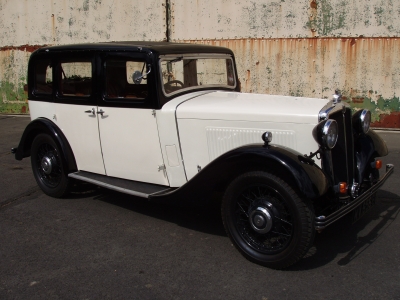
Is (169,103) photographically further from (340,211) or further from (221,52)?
(340,211)

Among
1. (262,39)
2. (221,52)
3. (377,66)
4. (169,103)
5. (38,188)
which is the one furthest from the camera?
(262,39)

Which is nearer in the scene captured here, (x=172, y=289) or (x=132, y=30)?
(x=172, y=289)

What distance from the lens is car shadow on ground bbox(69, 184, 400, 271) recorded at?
11.6 ft

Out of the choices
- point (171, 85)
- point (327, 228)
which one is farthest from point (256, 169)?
point (171, 85)

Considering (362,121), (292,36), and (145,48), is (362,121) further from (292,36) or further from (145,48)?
(292,36)

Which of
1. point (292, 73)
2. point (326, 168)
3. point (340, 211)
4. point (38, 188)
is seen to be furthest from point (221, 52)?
point (292, 73)

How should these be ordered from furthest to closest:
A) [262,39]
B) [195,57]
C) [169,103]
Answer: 1. [262,39]
2. [195,57]
3. [169,103]

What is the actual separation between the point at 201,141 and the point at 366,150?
5.16 ft

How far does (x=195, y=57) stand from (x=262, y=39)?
4449mm

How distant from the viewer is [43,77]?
16.8ft

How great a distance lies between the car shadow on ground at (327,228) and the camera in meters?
3.54

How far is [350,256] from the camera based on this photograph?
3514 millimetres

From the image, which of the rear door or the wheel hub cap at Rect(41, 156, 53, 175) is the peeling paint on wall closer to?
the wheel hub cap at Rect(41, 156, 53, 175)

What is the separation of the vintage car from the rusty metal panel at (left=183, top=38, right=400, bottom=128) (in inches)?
148
